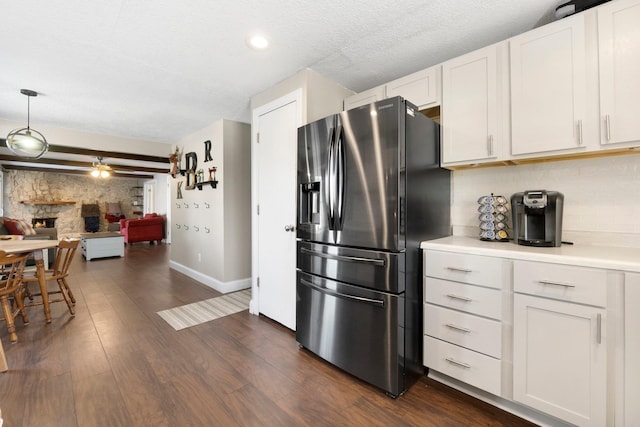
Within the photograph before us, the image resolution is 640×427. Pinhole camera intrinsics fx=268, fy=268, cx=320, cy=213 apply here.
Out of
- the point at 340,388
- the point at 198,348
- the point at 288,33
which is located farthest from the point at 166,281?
the point at 288,33

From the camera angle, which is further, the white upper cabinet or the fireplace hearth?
the fireplace hearth

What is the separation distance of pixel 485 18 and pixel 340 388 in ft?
8.63

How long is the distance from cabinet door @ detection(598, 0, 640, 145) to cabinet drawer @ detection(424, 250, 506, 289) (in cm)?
90

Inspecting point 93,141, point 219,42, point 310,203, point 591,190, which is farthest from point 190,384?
point 93,141

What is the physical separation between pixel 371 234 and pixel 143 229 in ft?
29.0

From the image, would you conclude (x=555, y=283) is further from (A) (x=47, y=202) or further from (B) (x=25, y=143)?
(A) (x=47, y=202)

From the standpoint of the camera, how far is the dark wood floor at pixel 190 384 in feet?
4.89

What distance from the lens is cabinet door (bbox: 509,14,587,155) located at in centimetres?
153

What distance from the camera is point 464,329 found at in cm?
163

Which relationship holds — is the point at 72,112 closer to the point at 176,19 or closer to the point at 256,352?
the point at 176,19

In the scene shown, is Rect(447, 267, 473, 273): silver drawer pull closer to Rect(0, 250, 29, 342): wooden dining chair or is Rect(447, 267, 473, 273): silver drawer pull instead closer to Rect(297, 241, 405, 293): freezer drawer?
Rect(297, 241, 405, 293): freezer drawer

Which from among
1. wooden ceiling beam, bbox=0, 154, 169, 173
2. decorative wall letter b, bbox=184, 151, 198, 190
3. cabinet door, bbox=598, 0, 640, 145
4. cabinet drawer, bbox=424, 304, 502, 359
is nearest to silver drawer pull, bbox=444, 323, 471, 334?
cabinet drawer, bbox=424, 304, 502, 359

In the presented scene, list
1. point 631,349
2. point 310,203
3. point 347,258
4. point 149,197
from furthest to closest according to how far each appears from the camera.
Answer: point 149,197, point 310,203, point 347,258, point 631,349

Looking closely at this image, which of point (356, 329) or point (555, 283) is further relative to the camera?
point (356, 329)
